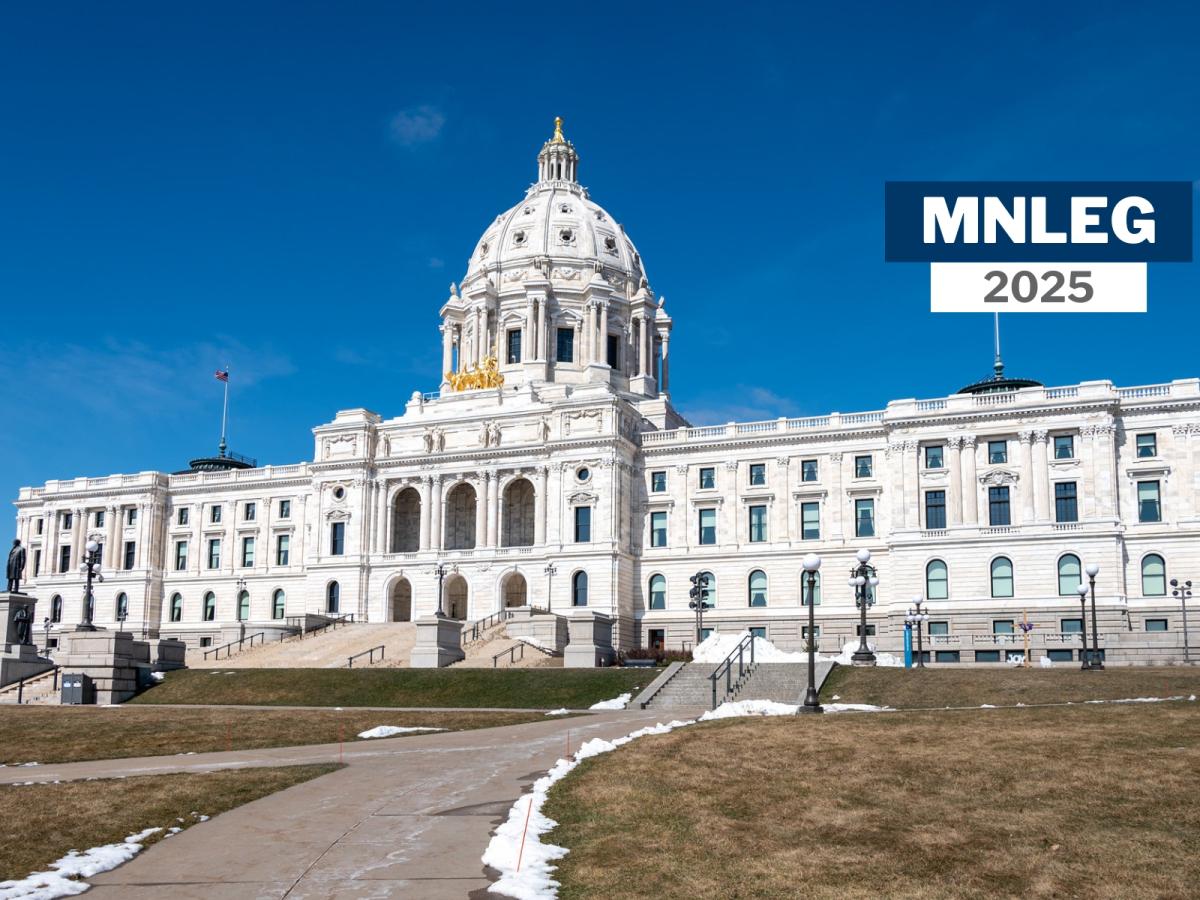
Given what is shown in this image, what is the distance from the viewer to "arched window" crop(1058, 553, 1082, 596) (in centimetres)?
7112

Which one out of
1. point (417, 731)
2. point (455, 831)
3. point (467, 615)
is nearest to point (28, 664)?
point (417, 731)

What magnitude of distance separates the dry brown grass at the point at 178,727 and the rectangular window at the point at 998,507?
41.8 m

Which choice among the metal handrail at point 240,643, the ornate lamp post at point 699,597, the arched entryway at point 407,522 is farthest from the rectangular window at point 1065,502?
the metal handrail at point 240,643

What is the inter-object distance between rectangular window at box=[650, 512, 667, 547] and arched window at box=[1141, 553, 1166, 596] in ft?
99.2

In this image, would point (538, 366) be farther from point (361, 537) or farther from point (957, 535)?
point (957, 535)

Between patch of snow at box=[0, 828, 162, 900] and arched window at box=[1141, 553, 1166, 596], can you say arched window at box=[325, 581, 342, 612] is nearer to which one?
arched window at box=[1141, 553, 1166, 596]

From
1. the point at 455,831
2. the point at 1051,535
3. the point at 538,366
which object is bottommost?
the point at 455,831

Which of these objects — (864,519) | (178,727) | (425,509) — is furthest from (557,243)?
(178,727)

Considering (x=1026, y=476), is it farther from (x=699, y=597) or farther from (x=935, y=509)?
(x=699, y=597)

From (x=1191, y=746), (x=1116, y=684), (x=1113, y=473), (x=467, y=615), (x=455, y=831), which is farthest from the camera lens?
(x=467, y=615)

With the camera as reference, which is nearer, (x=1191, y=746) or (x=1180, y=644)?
(x=1191, y=746)

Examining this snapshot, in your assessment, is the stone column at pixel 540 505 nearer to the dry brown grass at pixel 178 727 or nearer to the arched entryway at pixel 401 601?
the arched entryway at pixel 401 601

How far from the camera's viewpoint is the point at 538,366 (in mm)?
99750

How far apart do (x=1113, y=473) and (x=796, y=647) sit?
72.5 feet
